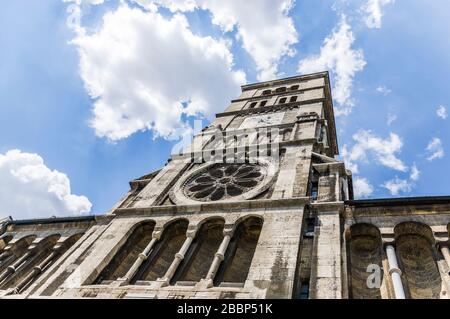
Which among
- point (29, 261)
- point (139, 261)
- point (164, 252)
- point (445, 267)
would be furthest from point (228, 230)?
point (29, 261)

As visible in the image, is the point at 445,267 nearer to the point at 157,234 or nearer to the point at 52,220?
the point at 157,234

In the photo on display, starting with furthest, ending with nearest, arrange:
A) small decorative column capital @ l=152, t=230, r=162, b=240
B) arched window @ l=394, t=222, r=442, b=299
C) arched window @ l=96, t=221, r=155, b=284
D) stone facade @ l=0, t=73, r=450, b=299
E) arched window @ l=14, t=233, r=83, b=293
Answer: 1. arched window @ l=14, t=233, r=83, b=293
2. small decorative column capital @ l=152, t=230, r=162, b=240
3. arched window @ l=96, t=221, r=155, b=284
4. stone facade @ l=0, t=73, r=450, b=299
5. arched window @ l=394, t=222, r=442, b=299

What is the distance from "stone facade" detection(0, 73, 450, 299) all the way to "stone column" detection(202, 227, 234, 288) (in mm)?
47

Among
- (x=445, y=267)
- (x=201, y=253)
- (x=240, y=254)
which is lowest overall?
(x=445, y=267)

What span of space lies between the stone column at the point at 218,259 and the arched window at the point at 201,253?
1087 mm

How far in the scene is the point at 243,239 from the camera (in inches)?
620

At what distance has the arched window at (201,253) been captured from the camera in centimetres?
1436

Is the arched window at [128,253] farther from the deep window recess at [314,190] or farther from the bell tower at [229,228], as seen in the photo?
the deep window recess at [314,190]

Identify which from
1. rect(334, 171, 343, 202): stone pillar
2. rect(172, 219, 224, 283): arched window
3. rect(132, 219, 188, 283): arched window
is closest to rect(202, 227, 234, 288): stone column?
rect(172, 219, 224, 283): arched window

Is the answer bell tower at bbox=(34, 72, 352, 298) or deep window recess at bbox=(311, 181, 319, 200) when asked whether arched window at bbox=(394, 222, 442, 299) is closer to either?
bell tower at bbox=(34, 72, 352, 298)

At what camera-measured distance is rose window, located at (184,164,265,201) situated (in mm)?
18770

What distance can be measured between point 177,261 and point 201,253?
1643 millimetres
